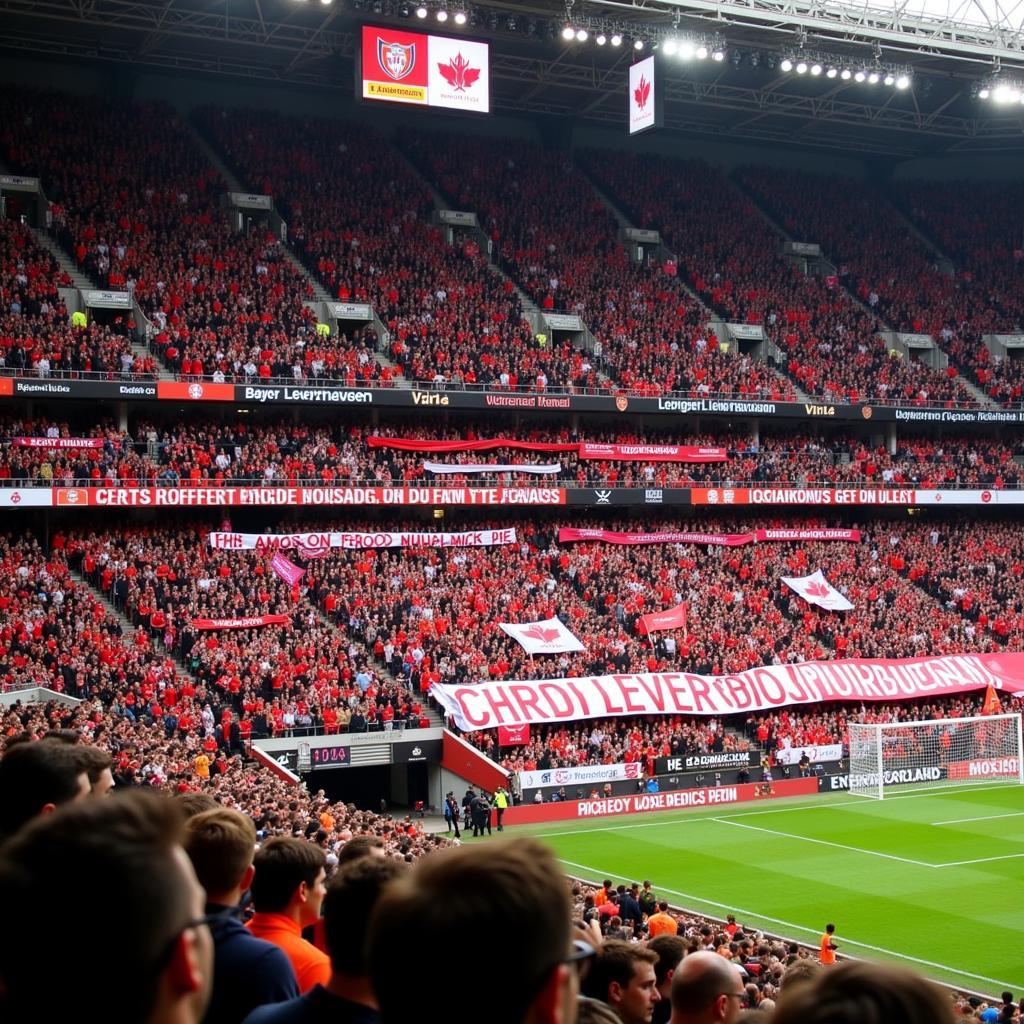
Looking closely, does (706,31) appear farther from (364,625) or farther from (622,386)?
(364,625)

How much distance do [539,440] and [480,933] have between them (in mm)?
51111

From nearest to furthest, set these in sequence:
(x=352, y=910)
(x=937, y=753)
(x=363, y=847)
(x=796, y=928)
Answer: (x=352, y=910)
(x=363, y=847)
(x=796, y=928)
(x=937, y=753)

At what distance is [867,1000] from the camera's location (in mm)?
2539

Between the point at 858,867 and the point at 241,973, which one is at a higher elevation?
the point at 241,973

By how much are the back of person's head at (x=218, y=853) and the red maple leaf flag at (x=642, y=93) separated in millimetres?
47439

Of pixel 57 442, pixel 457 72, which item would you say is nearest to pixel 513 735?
pixel 57 442

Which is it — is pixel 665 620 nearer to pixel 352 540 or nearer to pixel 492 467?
pixel 492 467

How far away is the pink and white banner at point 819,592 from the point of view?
51.3 meters

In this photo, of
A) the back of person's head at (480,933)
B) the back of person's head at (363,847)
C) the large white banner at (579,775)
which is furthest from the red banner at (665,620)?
the back of person's head at (480,933)

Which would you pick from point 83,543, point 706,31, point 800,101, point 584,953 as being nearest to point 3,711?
point 83,543

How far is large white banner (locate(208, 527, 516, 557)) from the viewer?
146 feet

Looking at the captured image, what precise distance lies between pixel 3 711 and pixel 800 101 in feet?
159

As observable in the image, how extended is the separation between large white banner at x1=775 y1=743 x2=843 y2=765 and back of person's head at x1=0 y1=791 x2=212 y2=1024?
139 feet

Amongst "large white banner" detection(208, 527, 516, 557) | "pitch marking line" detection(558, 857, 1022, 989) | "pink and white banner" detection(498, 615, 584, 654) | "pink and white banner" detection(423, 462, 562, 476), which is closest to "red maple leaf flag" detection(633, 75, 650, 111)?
"pink and white banner" detection(423, 462, 562, 476)
